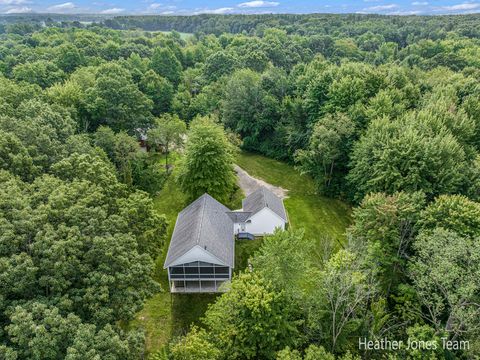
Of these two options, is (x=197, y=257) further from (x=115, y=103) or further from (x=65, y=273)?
(x=115, y=103)

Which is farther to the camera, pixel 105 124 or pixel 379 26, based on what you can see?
pixel 379 26

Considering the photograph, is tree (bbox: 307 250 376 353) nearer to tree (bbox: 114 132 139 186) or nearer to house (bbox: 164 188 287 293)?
house (bbox: 164 188 287 293)

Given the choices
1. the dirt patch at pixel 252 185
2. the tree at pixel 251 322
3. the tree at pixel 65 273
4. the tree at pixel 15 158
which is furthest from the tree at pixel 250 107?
the tree at pixel 251 322

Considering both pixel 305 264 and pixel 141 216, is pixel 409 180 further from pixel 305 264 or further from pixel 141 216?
pixel 141 216

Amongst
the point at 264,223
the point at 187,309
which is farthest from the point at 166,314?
the point at 264,223

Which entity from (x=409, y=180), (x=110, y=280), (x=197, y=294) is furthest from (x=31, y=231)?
(x=409, y=180)

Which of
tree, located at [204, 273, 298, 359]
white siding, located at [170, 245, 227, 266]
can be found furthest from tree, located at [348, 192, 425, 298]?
white siding, located at [170, 245, 227, 266]
